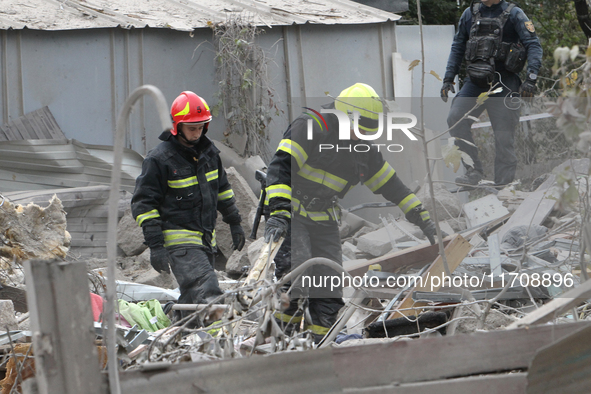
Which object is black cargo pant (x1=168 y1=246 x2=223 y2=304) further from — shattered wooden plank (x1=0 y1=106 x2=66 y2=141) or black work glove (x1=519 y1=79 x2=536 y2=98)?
shattered wooden plank (x1=0 y1=106 x2=66 y2=141)

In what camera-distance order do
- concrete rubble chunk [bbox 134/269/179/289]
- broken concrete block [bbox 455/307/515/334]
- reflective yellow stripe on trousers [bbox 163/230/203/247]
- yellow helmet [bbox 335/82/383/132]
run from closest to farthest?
broken concrete block [bbox 455/307/515/334] → yellow helmet [bbox 335/82/383/132] → reflective yellow stripe on trousers [bbox 163/230/203/247] → concrete rubble chunk [bbox 134/269/179/289]

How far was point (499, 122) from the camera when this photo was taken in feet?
18.5

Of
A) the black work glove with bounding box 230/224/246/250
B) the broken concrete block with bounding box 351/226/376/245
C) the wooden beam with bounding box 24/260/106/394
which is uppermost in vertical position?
the wooden beam with bounding box 24/260/106/394

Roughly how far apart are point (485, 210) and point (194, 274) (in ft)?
7.23

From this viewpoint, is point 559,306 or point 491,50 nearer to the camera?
point 559,306

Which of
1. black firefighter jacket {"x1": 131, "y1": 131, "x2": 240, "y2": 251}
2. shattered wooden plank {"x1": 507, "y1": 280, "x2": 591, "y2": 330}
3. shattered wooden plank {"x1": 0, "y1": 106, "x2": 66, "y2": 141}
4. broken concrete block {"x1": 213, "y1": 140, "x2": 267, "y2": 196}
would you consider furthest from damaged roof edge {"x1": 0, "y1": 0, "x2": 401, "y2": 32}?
shattered wooden plank {"x1": 507, "y1": 280, "x2": 591, "y2": 330}

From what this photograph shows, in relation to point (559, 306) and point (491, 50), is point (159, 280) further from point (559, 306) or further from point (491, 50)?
point (559, 306)

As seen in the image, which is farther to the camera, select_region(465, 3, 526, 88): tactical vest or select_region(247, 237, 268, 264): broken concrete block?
select_region(247, 237, 268, 264): broken concrete block

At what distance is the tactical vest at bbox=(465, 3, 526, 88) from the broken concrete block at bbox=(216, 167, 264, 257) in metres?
2.96

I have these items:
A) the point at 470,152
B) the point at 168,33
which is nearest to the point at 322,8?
the point at 168,33

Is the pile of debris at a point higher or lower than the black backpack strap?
lower

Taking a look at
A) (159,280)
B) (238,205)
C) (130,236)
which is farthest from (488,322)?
(130,236)

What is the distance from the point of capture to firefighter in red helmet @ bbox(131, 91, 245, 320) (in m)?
4.21

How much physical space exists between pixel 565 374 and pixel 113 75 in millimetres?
7748
